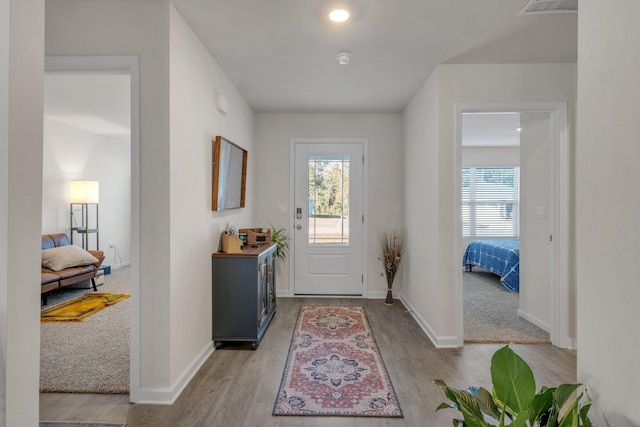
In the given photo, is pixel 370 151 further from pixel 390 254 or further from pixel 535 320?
pixel 535 320

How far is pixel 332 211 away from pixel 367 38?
2.48 meters

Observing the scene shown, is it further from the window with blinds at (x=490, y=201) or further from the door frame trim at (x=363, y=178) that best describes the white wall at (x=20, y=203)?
the window with blinds at (x=490, y=201)

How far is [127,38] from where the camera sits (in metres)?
2.15

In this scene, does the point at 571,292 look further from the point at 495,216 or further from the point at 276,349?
the point at 495,216

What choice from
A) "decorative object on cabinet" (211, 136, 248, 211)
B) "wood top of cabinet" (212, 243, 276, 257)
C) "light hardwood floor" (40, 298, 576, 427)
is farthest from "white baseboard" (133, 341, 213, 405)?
"decorative object on cabinet" (211, 136, 248, 211)

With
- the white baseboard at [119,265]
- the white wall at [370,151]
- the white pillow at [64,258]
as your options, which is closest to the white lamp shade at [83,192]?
the white pillow at [64,258]

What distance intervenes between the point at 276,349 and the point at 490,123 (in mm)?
4509

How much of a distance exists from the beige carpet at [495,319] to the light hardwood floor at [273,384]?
0.17 meters

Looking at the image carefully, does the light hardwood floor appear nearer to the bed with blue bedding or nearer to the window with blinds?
the bed with blue bedding

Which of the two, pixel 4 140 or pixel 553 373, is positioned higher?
pixel 4 140

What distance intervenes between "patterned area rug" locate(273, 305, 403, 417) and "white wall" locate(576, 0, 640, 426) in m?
1.25

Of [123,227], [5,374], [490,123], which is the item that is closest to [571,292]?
[490,123]

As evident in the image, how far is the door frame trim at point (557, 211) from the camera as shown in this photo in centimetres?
300

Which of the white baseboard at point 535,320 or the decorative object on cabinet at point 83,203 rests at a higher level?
the decorative object on cabinet at point 83,203
